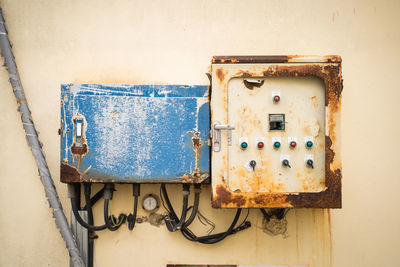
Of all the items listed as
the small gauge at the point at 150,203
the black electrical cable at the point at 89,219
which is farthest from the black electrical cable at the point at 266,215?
the black electrical cable at the point at 89,219

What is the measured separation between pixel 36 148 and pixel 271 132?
129 cm

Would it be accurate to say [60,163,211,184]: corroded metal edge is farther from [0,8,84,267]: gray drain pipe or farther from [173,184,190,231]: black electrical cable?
[0,8,84,267]: gray drain pipe

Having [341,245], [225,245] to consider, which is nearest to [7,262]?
[225,245]

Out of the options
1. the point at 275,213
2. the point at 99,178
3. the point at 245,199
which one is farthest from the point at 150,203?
the point at 275,213

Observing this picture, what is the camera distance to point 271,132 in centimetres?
139

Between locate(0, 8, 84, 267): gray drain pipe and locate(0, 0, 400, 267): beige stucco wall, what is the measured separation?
5 cm

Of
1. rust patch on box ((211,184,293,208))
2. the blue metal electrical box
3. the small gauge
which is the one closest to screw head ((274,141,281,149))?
rust patch on box ((211,184,293,208))

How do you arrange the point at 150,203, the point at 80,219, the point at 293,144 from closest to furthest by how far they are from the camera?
1. the point at 293,144
2. the point at 80,219
3. the point at 150,203

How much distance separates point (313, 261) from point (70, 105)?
1.56 meters

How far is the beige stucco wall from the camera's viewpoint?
65.4 inches

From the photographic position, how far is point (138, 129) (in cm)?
147

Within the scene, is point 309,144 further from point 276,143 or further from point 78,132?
point 78,132

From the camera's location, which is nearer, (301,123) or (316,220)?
(301,123)

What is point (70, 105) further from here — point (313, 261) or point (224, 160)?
point (313, 261)
